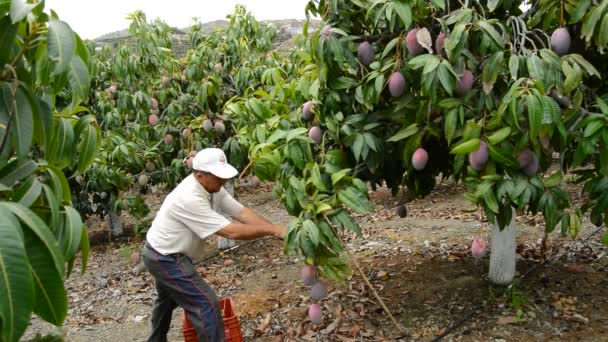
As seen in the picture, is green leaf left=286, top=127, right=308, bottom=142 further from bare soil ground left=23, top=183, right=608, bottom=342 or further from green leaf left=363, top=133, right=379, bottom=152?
bare soil ground left=23, top=183, right=608, bottom=342

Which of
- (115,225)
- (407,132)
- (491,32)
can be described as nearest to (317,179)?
(407,132)

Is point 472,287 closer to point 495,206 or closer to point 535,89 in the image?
point 495,206

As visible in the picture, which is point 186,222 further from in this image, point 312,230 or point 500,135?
point 500,135

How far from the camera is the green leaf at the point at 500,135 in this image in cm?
188

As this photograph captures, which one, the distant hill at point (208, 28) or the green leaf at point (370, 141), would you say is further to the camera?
the distant hill at point (208, 28)

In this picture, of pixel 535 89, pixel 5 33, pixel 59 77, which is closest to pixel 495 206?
pixel 535 89

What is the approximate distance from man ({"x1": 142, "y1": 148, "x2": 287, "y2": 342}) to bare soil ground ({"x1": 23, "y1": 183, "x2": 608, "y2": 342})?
533mm

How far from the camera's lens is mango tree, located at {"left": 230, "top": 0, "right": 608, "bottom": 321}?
6.33 feet

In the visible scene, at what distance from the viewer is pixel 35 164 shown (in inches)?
55.1

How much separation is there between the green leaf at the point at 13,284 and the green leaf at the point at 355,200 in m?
1.28

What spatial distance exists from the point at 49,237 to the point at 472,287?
2894 millimetres

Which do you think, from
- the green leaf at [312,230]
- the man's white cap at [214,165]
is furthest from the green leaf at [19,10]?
the man's white cap at [214,165]

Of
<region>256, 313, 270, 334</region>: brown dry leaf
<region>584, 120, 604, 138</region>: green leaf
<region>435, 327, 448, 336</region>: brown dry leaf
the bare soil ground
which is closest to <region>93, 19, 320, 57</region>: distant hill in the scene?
the bare soil ground

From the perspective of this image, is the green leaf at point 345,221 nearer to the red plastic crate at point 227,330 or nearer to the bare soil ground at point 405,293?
the bare soil ground at point 405,293
